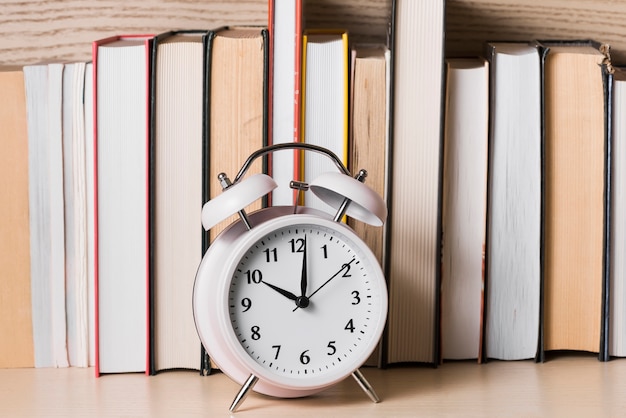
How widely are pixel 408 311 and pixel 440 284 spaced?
48mm

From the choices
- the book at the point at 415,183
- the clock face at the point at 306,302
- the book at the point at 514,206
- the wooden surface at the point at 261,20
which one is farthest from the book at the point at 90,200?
the book at the point at 514,206

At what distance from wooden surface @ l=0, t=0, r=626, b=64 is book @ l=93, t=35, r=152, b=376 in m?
0.12

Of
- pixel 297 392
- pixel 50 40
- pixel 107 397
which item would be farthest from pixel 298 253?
pixel 50 40

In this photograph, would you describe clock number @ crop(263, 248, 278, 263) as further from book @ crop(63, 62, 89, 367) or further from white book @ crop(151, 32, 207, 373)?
book @ crop(63, 62, 89, 367)

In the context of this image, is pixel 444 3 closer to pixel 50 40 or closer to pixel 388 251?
pixel 388 251

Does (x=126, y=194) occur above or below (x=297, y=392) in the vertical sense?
above

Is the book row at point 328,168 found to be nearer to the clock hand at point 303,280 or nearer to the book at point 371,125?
the book at point 371,125

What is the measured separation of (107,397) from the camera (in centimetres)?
86

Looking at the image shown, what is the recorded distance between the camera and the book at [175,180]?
92 cm

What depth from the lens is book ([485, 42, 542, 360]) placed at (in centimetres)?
95

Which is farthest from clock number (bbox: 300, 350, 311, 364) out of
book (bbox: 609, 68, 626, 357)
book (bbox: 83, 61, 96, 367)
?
book (bbox: 609, 68, 626, 357)

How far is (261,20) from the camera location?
1.04 metres

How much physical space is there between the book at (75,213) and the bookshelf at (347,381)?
41 mm

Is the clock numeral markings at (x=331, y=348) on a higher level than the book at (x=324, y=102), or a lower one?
lower
